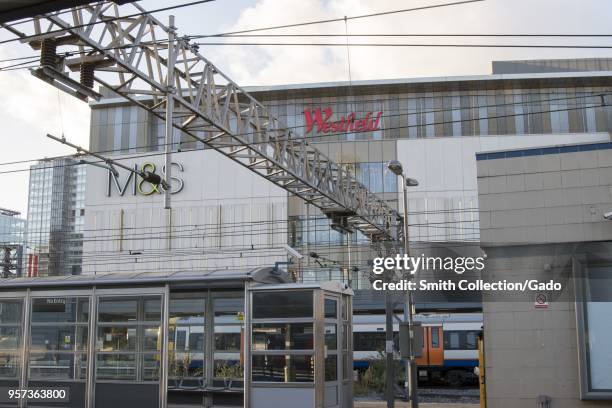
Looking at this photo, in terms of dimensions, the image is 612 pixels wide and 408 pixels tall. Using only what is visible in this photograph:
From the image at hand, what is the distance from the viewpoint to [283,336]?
1213cm

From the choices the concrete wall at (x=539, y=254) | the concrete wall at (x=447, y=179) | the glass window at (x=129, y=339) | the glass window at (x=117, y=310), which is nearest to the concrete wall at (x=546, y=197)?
the concrete wall at (x=539, y=254)

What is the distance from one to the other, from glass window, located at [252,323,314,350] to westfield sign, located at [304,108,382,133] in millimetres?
29352

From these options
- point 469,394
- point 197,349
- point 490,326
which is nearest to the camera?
point 197,349

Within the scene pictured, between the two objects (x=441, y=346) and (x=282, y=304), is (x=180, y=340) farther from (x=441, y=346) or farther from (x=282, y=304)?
(x=441, y=346)

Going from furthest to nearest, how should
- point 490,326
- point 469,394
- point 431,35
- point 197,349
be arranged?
point 469,394
point 490,326
point 197,349
point 431,35

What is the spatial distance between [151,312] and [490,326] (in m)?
6.06

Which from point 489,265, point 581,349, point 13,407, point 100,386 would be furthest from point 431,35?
point 13,407

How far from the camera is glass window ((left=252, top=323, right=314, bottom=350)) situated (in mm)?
11969

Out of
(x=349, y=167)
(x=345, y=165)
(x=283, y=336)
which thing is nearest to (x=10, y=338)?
(x=283, y=336)

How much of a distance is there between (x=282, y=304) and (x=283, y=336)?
0.52 metres

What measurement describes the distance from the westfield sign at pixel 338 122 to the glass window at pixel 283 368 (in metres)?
29.6

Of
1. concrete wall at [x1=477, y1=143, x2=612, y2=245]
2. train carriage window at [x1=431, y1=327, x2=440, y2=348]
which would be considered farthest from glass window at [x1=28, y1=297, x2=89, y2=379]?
train carriage window at [x1=431, y1=327, x2=440, y2=348]

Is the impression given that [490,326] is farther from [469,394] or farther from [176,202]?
[176,202]

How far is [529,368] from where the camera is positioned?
1323 centimetres
